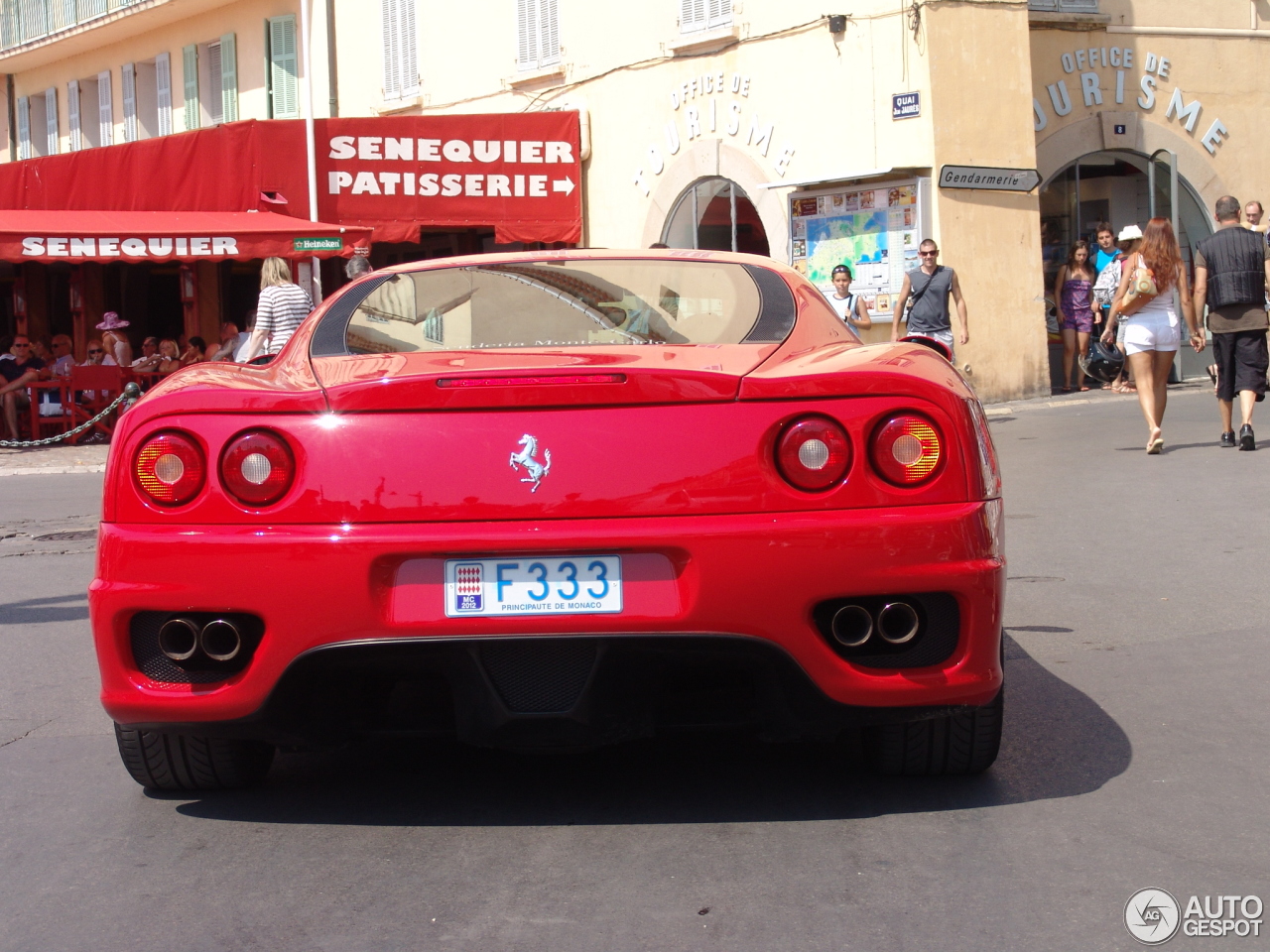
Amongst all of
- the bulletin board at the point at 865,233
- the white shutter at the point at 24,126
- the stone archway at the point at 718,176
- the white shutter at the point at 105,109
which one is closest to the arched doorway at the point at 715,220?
the stone archway at the point at 718,176

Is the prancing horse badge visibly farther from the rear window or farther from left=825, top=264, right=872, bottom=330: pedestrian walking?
left=825, top=264, right=872, bottom=330: pedestrian walking

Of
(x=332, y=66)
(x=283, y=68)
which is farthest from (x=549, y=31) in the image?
(x=283, y=68)

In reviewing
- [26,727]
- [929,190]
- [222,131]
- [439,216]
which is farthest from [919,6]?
[26,727]

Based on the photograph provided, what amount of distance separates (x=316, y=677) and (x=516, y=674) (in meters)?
0.42

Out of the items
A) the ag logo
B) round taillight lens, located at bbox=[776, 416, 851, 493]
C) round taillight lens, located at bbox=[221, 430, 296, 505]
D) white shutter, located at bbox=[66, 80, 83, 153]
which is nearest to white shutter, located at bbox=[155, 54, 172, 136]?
white shutter, located at bbox=[66, 80, 83, 153]

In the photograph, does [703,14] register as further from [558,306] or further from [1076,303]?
[558,306]

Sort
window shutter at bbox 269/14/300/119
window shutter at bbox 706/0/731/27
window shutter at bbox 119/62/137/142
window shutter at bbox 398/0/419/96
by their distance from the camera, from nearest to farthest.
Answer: window shutter at bbox 706/0/731/27
window shutter at bbox 398/0/419/96
window shutter at bbox 269/14/300/119
window shutter at bbox 119/62/137/142

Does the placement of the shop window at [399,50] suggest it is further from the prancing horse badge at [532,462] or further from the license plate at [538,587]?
the license plate at [538,587]

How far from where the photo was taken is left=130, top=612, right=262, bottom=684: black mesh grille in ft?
10.9

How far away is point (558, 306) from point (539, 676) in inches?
51.7

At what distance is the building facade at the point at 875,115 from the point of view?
17859 millimetres

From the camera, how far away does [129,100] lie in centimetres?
2969

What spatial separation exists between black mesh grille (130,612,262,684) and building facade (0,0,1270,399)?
50.0 feet

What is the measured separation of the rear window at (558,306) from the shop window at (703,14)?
15696 millimetres
